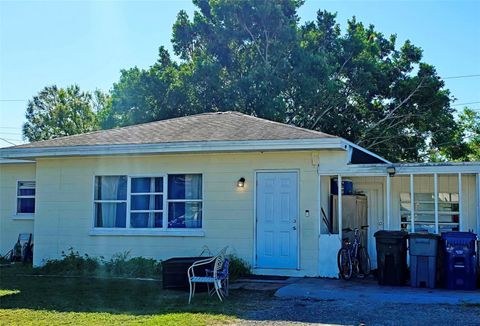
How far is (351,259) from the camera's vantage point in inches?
443

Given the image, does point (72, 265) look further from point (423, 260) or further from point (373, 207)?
point (423, 260)

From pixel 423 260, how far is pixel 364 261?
7.40 ft

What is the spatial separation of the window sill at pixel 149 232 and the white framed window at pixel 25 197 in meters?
4.33

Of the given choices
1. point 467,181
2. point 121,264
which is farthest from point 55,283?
point 467,181

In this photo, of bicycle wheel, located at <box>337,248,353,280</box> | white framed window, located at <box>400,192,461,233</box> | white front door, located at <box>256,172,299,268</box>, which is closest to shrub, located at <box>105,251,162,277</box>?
white front door, located at <box>256,172,299,268</box>

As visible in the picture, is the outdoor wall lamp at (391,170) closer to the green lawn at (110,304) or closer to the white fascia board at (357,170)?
the white fascia board at (357,170)

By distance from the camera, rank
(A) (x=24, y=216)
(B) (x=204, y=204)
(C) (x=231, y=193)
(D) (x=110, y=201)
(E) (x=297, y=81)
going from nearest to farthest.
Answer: (C) (x=231, y=193), (B) (x=204, y=204), (D) (x=110, y=201), (A) (x=24, y=216), (E) (x=297, y=81)

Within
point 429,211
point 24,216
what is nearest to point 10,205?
point 24,216

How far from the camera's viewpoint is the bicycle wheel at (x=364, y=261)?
1195 centimetres

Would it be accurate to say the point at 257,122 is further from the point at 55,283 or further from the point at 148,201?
the point at 55,283

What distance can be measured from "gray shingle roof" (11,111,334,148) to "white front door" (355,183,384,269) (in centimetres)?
283

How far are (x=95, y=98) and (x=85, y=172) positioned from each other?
126 ft

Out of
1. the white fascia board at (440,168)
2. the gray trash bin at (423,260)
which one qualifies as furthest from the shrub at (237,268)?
the white fascia board at (440,168)

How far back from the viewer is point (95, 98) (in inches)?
1962
